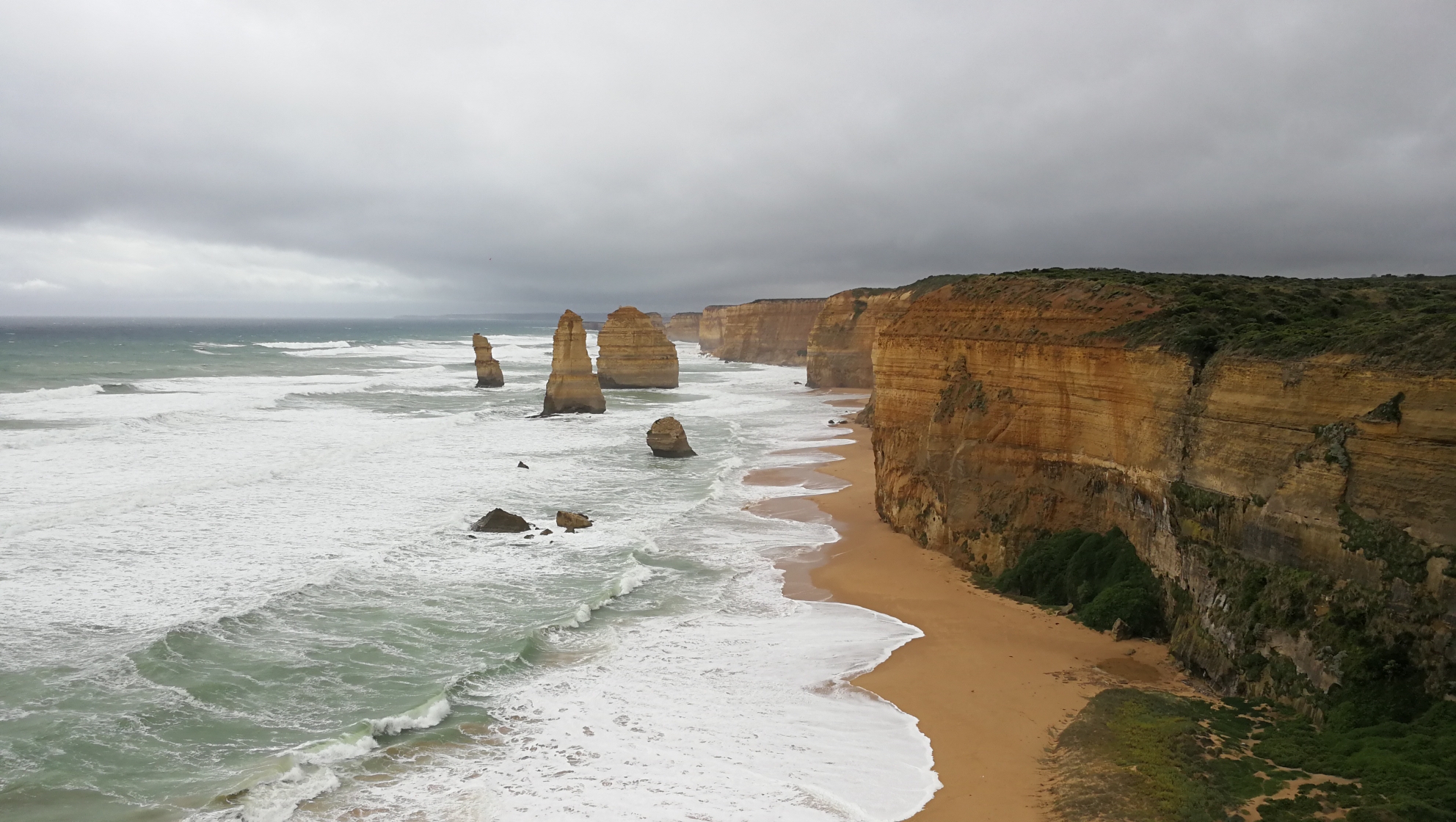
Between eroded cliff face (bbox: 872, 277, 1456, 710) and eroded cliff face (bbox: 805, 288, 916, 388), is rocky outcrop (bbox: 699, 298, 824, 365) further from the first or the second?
eroded cliff face (bbox: 872, 277, 1456, 710)

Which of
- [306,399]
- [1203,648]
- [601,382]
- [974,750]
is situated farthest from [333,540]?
[601,382]

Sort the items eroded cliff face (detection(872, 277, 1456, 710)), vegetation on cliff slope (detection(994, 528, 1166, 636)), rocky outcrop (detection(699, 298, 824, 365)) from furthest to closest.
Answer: rocky outcrop (detection(699, 298, 824, 365)), vegetation on cliff slope (detection(994, 528, 1166, 636)), eroded cliff face (detection(872, 277, 1456, 710))

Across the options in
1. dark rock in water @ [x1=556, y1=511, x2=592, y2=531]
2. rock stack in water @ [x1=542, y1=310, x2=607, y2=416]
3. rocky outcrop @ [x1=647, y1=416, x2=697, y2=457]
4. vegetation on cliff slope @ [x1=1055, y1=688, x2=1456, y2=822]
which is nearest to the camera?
vegetation on cliff slope @ [x1=1055, y1=688, x2=1456, y2=822]

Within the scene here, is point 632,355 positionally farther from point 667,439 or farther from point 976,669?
point 976,669

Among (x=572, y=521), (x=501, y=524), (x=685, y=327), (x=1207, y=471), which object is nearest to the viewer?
(x=1207, y=471)

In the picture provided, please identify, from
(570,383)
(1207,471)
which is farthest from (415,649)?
(570,383)

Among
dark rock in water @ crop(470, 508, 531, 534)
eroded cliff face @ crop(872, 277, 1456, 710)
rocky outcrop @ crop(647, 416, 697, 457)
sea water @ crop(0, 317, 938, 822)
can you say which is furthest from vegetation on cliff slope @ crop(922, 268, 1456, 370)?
rocky outcrop @ crop(647, 416, 697, 457)
